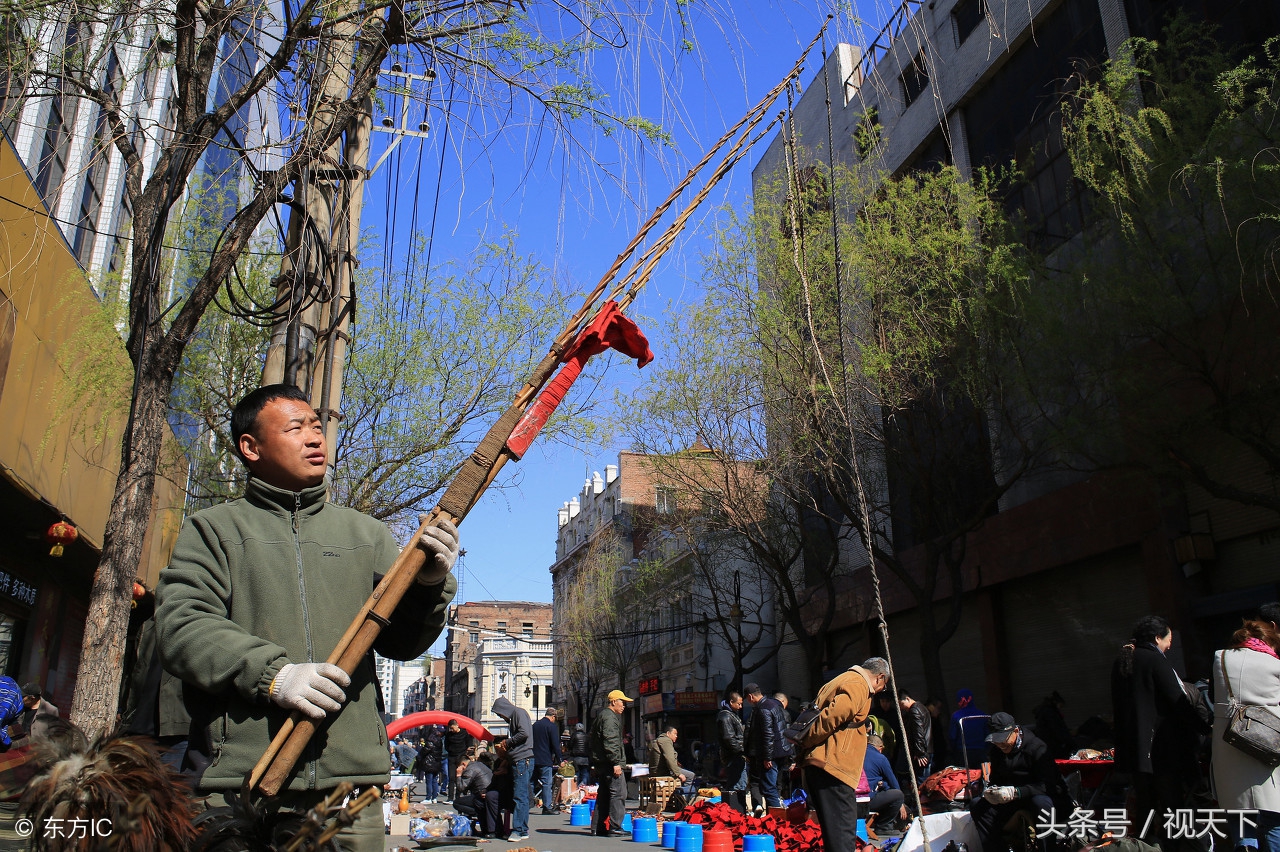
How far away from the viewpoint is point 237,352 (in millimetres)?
14375

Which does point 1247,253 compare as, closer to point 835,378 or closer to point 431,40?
point 835,378

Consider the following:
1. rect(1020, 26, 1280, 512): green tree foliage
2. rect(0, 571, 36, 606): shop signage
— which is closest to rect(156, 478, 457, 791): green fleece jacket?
rect(1020, 26, 1280, 512): green tree foliage

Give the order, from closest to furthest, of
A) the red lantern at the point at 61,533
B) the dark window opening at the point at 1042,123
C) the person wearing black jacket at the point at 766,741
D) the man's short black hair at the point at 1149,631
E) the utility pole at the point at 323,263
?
the utility pole at the point at 323,263 → the man's short black hair at the point at 1149,631 → the red lantern at the point at 61,533 → the person wearing black jacket at the point at 766,741 → the dark window opening at the point at 1042,123

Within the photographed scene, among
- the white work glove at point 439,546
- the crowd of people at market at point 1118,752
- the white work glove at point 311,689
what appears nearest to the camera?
the white work glove at point 311,689

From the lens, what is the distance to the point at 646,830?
10586 mm

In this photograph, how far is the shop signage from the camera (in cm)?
1280

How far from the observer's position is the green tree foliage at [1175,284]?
10961 mm

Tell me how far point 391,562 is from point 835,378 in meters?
14.5

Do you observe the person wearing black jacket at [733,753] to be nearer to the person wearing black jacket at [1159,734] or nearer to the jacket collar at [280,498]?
the person wearing black jacket at [1159,734]

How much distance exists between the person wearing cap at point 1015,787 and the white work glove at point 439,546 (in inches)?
226

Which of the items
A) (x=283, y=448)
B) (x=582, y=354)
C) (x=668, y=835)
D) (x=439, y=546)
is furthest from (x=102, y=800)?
(x=668, y=835)


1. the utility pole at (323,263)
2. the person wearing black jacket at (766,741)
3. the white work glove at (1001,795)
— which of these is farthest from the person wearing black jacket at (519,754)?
the utility pole at (323,263)

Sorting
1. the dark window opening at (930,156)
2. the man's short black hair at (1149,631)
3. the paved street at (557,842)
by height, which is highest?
the dark window opening at (930,156)

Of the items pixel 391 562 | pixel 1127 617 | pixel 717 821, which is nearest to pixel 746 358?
pixel 1127 617
